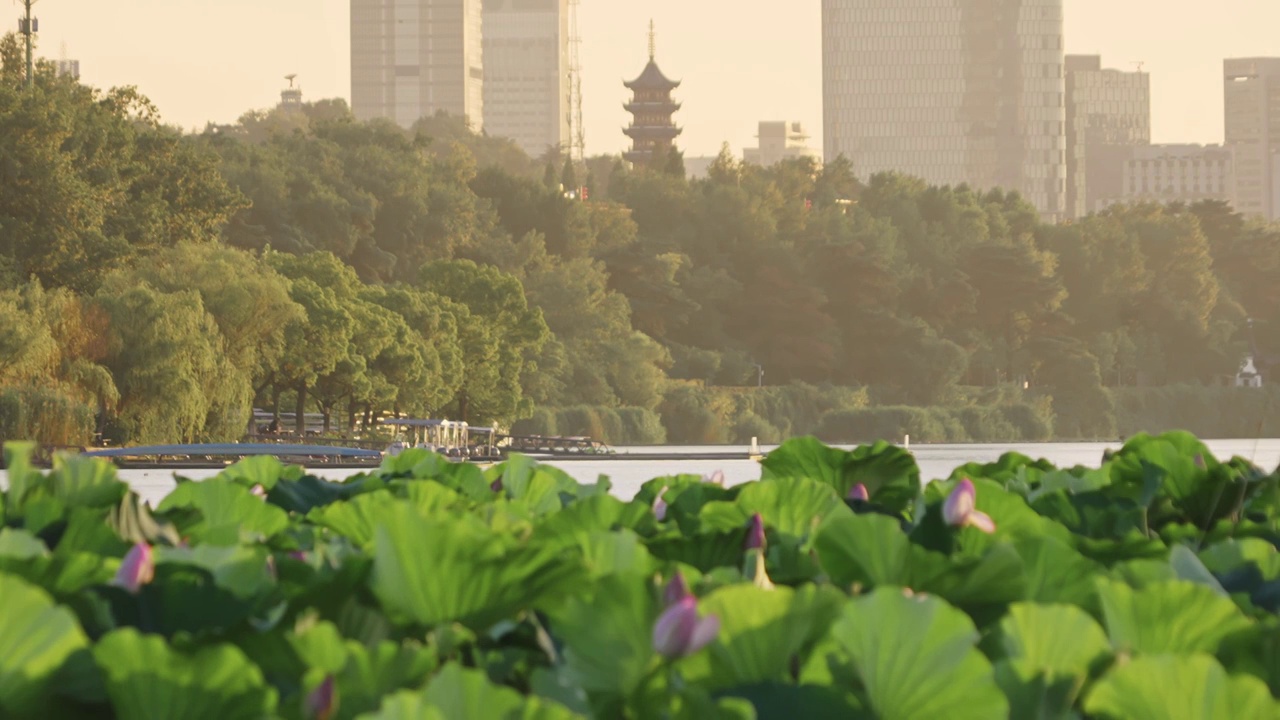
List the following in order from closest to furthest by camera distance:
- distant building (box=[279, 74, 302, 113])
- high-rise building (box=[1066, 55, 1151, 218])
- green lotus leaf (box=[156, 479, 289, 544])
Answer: green lotus leaf (box=[156, 479, 289, 544])
distant building (box=[279, 74, 302, 113])
high-rise building (box=[1066, 55, 1151, 218])

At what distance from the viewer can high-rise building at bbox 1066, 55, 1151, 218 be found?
136 m

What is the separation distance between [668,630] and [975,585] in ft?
1.27

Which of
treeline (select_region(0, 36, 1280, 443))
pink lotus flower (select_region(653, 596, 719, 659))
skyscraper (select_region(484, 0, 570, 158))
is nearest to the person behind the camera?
pink lotus flower (select_region(653, 596, 719, 659))

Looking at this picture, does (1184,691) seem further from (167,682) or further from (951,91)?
(951,91)

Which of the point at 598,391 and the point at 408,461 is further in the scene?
the point at 598,391

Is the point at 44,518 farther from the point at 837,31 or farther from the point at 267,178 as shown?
the point at 837,31

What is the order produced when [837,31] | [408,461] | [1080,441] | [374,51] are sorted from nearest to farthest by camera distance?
[408,461] < [1080,441] < [837,31] < [374,51]

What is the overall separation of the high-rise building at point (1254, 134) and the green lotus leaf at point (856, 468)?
144055 millimetres

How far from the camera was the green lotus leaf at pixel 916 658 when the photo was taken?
95 centimetres

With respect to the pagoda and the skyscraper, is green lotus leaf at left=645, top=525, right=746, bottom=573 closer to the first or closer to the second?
the pagoda

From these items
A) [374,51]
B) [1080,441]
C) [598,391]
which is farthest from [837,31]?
[598,391]

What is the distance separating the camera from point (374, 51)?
469 feet

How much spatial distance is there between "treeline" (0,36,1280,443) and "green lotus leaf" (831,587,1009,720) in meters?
21.5

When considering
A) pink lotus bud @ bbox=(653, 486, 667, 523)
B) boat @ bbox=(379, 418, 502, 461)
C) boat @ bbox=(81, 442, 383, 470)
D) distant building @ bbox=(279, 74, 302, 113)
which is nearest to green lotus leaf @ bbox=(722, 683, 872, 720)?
pink lotus bud @ bbox=(653, 486, 667, 523)
